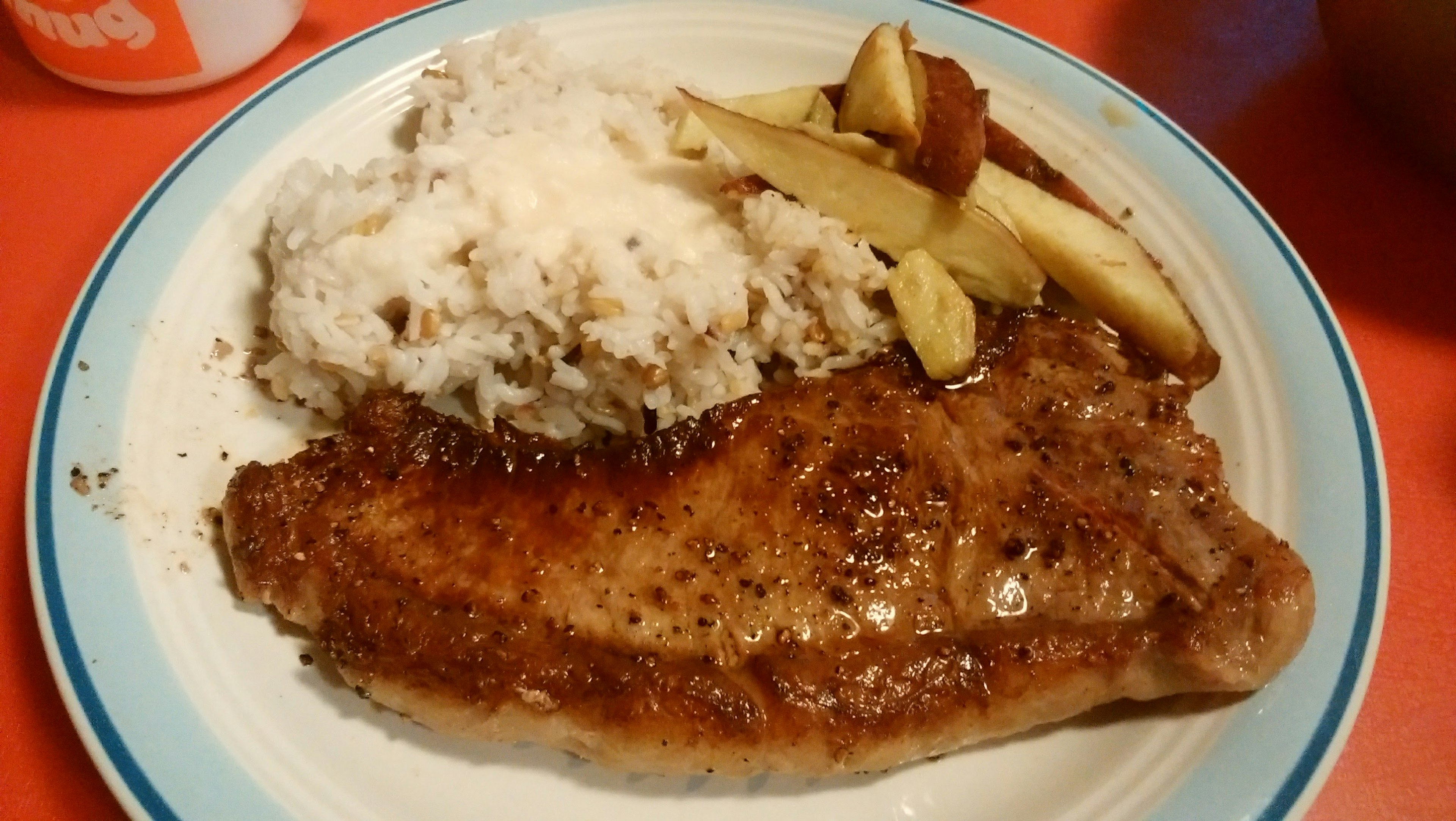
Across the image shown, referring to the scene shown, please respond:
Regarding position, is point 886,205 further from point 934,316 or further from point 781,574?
point 781,574

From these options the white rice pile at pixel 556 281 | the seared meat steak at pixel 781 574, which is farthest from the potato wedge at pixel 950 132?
the seared meat steak at pixel 781 574

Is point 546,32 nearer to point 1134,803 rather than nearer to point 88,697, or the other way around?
point 88,697

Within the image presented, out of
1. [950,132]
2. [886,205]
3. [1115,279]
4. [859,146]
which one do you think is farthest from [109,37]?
[1115,279]

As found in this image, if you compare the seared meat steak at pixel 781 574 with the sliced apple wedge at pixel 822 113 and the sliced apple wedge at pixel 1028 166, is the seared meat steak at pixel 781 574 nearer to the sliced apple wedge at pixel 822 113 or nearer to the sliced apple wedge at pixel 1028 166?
the sliced apple wedge at pixel 1028 166

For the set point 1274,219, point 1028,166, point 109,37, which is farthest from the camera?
point 1274,219

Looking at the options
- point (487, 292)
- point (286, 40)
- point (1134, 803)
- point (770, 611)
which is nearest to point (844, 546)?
point (770, 611)

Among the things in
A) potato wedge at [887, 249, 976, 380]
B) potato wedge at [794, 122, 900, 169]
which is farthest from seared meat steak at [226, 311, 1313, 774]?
potato wedge at [794, 122, 900, 169]
